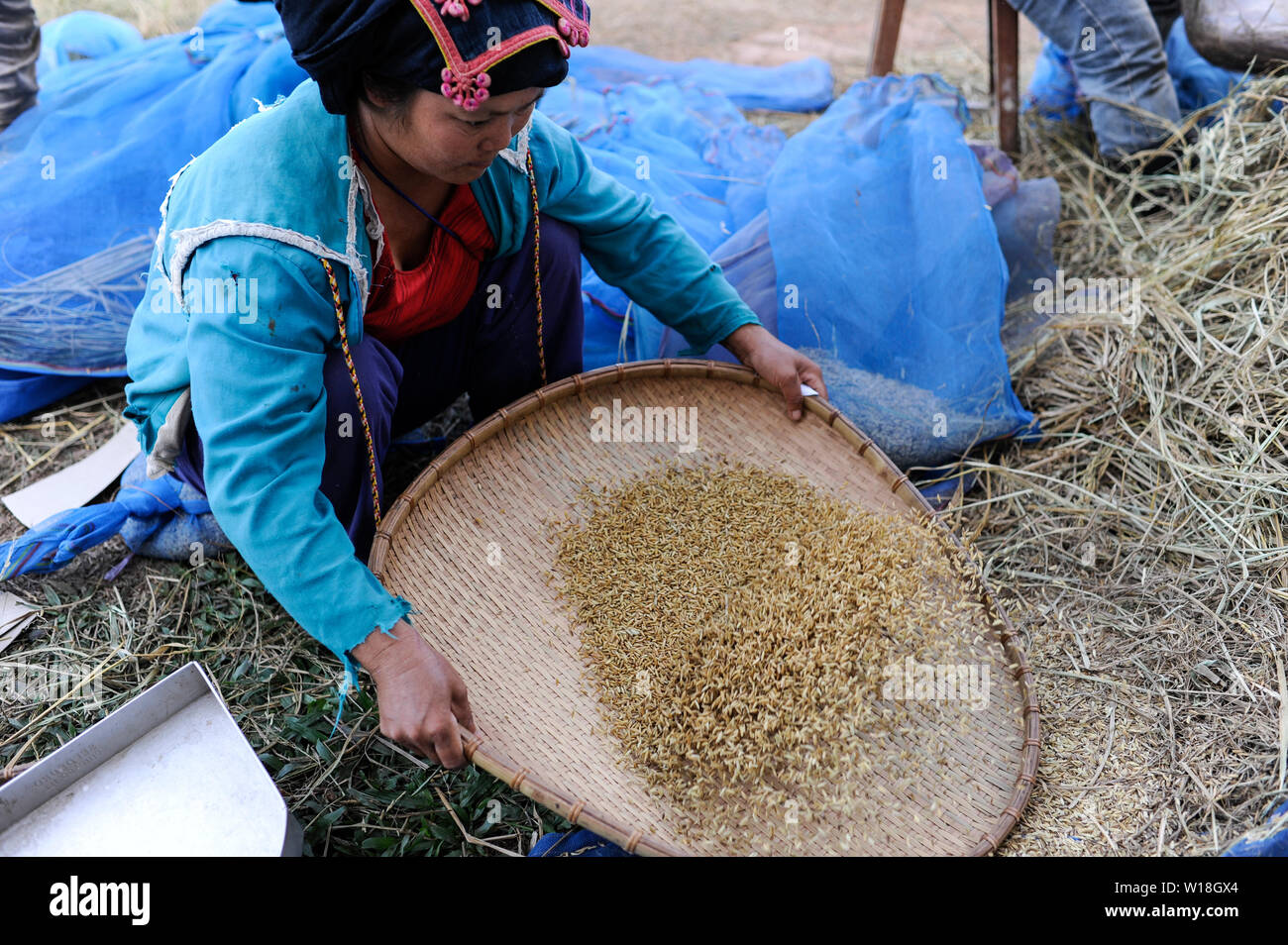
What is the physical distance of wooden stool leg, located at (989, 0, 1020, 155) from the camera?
277cm

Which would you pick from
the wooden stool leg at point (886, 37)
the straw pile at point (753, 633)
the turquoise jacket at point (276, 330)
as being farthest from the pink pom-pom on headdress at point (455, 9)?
the wooden stool leg at point (886, 37)

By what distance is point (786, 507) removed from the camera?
1.75 meters

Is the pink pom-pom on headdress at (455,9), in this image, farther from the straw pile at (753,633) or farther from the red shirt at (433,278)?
the straw pile at (753,633)

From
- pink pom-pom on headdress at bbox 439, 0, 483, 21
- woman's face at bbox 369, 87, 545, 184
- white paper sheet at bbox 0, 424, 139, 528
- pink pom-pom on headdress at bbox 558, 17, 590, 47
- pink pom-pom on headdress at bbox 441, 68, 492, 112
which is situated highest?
pink pom-pom on headdress at bbox 439, 0, 483, 21

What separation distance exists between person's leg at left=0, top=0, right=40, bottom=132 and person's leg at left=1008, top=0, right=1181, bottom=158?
2.56 meters

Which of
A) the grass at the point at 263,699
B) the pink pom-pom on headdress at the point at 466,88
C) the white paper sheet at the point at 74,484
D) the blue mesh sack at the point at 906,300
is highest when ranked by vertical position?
the pink pom-pom on headdress at the point at 466,88

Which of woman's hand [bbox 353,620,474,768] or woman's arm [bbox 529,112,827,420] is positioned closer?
woman's hand [bbox 353,620,474,768]

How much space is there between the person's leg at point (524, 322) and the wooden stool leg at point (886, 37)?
159 centimetres

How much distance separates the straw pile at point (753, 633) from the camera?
1420mm

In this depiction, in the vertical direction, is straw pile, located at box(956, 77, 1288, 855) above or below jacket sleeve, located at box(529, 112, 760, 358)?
below

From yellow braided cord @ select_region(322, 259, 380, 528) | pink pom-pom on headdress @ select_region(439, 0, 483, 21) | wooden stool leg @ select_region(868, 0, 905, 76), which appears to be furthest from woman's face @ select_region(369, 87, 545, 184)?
wooden stool leg @ select_region(868, 0, 905, 76)

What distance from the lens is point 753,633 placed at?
1531mm

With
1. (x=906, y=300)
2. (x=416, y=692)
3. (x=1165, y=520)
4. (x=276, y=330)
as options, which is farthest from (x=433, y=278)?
(x=1165, y=520)

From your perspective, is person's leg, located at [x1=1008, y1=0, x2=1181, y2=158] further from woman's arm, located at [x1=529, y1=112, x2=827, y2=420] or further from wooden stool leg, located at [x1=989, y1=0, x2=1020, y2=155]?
woman's arm, located at [x1=529, y1=112, x2=827, y2=420]
